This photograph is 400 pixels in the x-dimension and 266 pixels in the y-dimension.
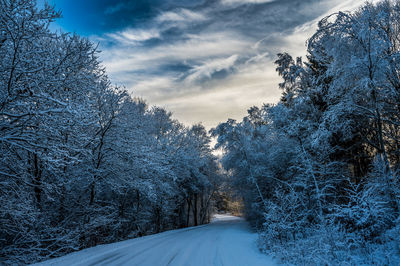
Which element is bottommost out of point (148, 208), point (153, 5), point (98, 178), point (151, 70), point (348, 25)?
point (148, 208)

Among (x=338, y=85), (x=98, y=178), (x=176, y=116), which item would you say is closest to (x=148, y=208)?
(x=98, y=178)

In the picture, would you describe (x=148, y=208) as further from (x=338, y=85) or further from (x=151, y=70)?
(x=338, y=85)

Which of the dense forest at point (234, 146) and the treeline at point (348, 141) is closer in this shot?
the dense forest at point (234, 146)

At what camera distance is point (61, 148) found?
24.9ft

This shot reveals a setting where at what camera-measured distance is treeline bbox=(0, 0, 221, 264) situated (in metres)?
5.99

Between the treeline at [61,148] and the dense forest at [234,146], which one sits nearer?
the treeline at [61,148]

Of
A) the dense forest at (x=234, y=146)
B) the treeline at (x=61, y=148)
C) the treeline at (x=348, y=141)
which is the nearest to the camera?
the treeline at (x=61, y=148)

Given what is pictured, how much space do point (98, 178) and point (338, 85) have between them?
13.3m

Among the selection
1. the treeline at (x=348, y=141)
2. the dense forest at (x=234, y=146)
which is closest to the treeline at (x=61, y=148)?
the dense forest at (x=234, y=146)

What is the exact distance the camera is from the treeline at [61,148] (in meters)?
5.99

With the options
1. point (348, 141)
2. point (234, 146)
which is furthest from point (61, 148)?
point (348, 141)

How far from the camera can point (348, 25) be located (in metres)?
8.59

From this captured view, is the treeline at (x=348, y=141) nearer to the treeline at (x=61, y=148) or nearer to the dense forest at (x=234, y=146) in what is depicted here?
the dense forest at (x=234, y=146)

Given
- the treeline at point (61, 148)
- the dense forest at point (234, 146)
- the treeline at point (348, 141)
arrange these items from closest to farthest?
the treeline at point (61, 148) → the dense forest at point (234, 146) → the treeline at point (348, 141)
